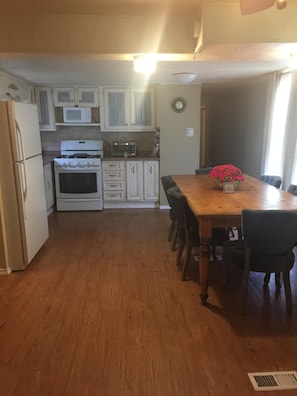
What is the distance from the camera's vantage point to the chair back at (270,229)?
7.29ft

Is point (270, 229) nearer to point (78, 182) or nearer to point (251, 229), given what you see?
point (251, 229)

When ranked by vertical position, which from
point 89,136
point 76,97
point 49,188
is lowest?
point 49,188

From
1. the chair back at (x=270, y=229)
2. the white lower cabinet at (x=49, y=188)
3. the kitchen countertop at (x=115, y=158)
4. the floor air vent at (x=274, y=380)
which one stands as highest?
the kitchen countertop at (x=115, y=158)

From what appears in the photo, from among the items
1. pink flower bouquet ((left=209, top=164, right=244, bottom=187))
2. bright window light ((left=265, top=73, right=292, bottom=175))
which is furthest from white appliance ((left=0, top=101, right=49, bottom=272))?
bright window light ((left=265, top=73, right=292, bottom=175))

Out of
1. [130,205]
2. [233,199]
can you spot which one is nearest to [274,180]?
[233,199]

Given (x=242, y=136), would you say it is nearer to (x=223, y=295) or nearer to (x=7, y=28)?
(x=223, y=295)

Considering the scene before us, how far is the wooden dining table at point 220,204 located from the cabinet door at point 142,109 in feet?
8.22

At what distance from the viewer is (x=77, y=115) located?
5613 mm

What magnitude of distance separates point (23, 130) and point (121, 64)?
4.24 ft

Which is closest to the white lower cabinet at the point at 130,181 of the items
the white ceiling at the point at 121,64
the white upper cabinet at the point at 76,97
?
the white upper cabinet at the point at 76,97

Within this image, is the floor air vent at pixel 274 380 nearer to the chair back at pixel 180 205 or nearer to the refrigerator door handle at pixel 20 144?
the chair back at pixel 180 205

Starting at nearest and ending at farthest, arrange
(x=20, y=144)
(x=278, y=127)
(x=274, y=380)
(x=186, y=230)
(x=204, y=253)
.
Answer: (x=274, y=380) → (x=204, y=253) → (x=186, y=230) → (x=20, y=144) → (x=278, y=127)

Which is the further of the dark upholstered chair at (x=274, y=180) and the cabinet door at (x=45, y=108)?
the cabinet door at (x=45, y=108)

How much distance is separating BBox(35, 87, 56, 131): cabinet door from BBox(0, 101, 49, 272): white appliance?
2.08 m
